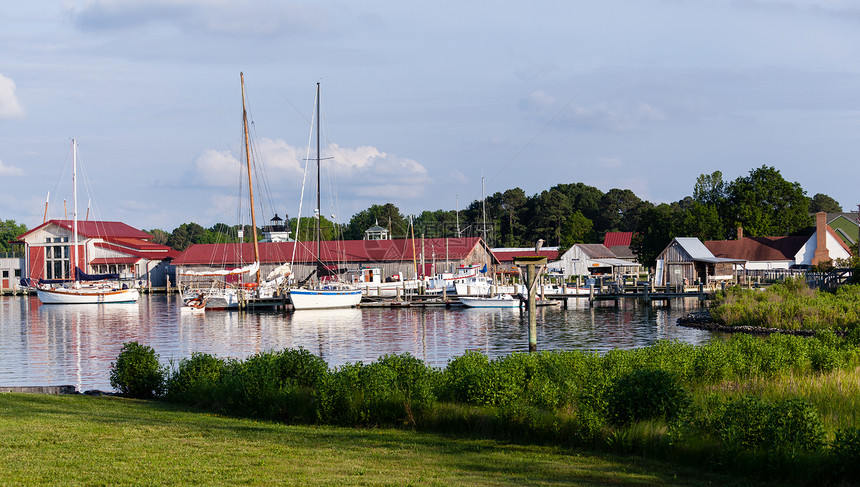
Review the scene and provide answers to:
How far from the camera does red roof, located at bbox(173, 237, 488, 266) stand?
9788cm

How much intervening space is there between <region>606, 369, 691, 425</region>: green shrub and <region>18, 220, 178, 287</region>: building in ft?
353

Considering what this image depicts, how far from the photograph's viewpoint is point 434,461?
12375 millimetres

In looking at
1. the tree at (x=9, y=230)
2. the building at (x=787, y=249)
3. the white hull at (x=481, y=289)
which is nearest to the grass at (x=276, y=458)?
the white hull at (x=481, y=289)

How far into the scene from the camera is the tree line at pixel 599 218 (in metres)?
101

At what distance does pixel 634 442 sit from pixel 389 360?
6795 millimetres

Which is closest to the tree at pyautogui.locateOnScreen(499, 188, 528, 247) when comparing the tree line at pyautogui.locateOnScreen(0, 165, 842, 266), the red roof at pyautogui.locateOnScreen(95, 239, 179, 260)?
the tree line at pyautogui.locateOnScreen(0, 165, 842, 266)

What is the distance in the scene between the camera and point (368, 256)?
99.3 meters

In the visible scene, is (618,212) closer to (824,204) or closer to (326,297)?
(824,204)

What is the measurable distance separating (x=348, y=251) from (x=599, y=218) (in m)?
74.6

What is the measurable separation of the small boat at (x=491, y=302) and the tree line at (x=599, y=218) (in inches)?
541

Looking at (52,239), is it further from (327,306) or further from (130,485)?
(130,485)

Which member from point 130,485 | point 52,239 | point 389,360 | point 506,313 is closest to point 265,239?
point 52,239

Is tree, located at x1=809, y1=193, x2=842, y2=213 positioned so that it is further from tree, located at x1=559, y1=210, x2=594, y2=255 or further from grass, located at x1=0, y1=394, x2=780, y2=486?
grass, located at x1=0, y1=394, x2=780, y2=486

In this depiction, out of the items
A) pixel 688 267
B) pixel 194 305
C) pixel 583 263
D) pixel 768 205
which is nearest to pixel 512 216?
pixel 583 263
